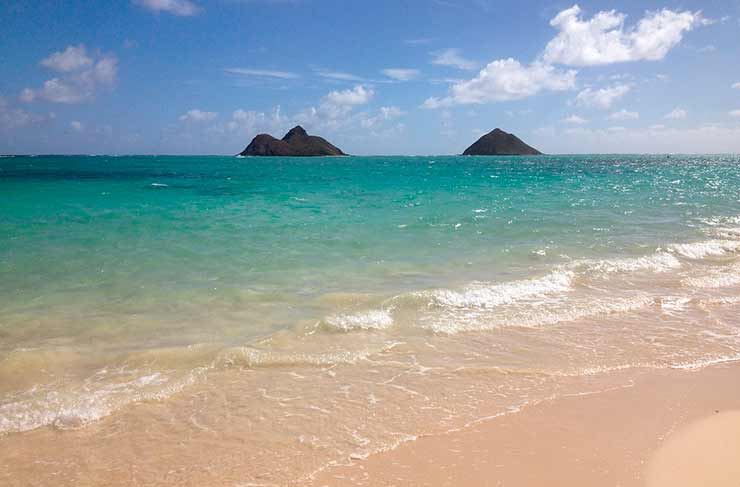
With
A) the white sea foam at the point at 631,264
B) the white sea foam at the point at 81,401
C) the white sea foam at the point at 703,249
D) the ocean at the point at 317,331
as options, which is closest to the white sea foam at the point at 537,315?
the ocean at the point at 317,331

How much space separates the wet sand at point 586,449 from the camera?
390cm

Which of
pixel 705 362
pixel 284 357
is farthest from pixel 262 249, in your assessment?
pixel 705 362

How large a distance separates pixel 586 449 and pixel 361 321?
164 inches

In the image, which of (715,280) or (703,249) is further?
(703,249)

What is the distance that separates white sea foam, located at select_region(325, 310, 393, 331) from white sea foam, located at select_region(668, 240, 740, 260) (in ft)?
33.2

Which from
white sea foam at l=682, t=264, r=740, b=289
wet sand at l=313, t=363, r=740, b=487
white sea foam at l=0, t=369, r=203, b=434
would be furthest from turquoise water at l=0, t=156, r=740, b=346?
wet sand at l=313, t=363, r=740, b=487

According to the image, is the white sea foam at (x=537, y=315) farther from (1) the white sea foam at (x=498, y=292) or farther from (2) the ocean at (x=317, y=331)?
(1) the white sea foam at (x=498, y=292)

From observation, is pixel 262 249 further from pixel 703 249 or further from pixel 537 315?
pixel 703 249

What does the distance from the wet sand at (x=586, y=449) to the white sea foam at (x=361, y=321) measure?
3138 mm

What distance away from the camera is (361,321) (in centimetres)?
785

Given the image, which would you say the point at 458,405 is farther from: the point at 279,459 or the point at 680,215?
the point at 680,215

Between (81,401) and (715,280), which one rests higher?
(715,280)

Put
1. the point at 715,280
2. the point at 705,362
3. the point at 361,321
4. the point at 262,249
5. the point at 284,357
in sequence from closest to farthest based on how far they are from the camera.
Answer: the point at 705,362 → the point at 284,357 → the point at 361,321 → the point at 715,280 → the point at 262,249

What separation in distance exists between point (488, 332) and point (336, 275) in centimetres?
446
